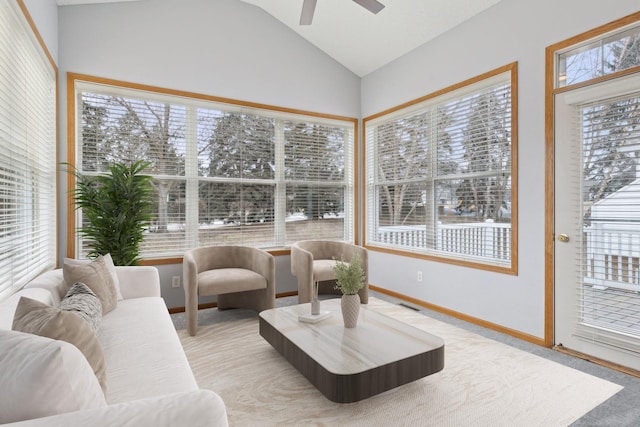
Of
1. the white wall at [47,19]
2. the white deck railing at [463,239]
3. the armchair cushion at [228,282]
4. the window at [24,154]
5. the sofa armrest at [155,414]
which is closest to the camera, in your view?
the sofa armrest at [155,414]

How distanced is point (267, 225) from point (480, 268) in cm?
248

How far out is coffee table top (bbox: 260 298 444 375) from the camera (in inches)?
77.7

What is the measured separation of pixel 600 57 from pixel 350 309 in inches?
103

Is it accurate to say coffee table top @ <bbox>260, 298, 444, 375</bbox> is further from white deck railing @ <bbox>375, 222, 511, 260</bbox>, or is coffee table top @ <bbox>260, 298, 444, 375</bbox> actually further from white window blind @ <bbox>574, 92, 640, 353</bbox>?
white deck railing @ <bbox>375, 222, 511, 260</bbox>

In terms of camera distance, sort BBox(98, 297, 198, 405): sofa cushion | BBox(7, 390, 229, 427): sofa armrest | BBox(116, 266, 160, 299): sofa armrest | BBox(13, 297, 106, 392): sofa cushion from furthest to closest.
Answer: BBox(116, 266, 160, 299): sofa armrest, BBox(98, 297, 198, 405): sofa cushion, BBox(13, 297, 106, 392): sofa cushion, BBox(7, 390, 229, 427): sofa armrest

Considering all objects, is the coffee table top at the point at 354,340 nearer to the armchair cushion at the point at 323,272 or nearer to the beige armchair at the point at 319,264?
the beige armchair at the point at 319,264

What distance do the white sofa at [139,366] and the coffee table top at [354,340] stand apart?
74cm

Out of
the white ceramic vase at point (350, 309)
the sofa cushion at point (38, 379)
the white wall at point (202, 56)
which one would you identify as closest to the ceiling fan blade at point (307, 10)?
the white wall at point (202, 56)

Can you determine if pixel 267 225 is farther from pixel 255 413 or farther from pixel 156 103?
pixel 255 413

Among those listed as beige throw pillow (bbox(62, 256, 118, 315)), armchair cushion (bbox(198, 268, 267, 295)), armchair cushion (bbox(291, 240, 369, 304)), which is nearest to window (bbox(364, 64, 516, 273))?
armchair cushion (bbox(291, 240, 369, 304))

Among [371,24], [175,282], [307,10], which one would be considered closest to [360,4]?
[307,10]

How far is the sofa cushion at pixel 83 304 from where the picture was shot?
1.79m

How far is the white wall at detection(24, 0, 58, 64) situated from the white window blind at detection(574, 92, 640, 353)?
13.4 ft

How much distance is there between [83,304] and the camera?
6.19 ft
